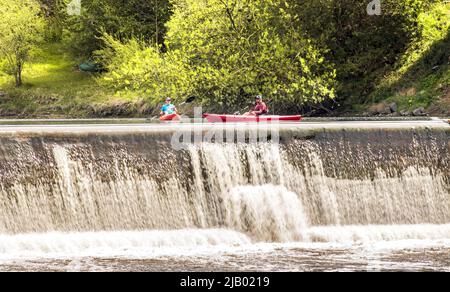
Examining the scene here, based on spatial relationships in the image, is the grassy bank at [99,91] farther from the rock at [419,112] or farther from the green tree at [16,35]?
the green tree at [16,35]

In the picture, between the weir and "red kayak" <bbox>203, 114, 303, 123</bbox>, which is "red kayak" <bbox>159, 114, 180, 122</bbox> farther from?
the weir

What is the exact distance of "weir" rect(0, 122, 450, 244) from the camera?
1093 inches

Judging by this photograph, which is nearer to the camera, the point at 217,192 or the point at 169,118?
the point at 217,192


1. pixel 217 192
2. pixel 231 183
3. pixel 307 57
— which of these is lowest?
pixel 217 192

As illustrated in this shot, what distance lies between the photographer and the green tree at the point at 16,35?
67438 millimetres

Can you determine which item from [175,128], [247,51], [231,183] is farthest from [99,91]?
[231,183]

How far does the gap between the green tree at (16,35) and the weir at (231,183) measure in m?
39.2

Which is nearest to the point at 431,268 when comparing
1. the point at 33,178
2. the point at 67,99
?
the point at 33,178

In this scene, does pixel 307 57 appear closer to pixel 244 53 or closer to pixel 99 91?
pixel 244 53

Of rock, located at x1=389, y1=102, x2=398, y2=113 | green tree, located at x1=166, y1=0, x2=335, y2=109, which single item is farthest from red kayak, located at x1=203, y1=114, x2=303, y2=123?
rock, located at x1=389, y1=102, x2=398, y2=113

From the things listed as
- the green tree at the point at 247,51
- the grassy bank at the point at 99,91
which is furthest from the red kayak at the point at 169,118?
the grassy bank at the point at 99,91

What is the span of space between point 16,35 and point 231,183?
41774 millimetres

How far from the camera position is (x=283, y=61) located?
47875 millimetres

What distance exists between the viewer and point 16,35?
223 feet
